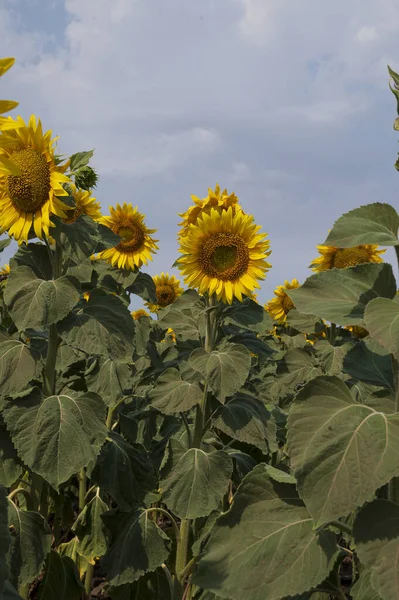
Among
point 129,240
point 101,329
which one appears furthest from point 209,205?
point 101,329

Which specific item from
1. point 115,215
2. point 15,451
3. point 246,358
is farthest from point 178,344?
point 115,215

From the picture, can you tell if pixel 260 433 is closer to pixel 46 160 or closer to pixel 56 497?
pixel 56 497

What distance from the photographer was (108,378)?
4145 millimetres

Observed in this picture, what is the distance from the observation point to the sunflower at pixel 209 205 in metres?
4.44

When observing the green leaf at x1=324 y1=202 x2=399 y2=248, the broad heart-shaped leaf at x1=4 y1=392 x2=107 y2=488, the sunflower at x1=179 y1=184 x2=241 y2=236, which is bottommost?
the broad heart-shaped leaf at x1=4 y1=392 x2=107 y2=488

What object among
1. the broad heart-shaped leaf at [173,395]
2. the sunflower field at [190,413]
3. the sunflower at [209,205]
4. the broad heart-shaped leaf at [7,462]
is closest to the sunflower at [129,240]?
the sunflower field at [190,413]

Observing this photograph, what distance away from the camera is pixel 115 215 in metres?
5.78

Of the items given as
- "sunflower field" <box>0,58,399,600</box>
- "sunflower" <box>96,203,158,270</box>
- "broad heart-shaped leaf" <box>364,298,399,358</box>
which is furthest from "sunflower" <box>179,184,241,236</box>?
"broad heart-shaped leaf" <box>364,298,399,358</box>

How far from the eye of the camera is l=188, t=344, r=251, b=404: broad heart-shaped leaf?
11.2 feet

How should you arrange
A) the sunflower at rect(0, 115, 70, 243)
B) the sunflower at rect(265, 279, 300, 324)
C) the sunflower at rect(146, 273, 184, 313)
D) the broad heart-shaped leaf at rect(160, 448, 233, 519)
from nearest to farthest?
the sunflower at rect(0, 115, 70, 243), the broad heart-shaped leaf at rect(160, 448, 233, 519), the sunflower at rect(146, 273, 184, 313), the sunflower at rect(265, 279, 300, 324)

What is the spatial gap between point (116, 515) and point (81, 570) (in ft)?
2.09

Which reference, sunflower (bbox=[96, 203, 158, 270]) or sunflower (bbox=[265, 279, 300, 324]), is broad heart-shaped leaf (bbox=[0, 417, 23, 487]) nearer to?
sunflower (bbox=[96, 203, 158, 270])

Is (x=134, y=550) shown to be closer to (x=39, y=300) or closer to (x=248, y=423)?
(x=248, y=423)

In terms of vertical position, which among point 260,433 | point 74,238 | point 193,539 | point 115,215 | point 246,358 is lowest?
point 193,539
